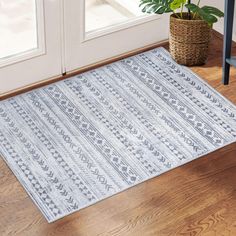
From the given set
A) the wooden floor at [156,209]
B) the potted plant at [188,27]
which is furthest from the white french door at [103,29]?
the wooden floor at [156,209]

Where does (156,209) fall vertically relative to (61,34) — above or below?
below

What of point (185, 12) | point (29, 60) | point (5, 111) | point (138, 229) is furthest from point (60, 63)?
point (138, 229)

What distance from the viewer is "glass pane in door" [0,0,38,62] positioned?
3107 millimetres

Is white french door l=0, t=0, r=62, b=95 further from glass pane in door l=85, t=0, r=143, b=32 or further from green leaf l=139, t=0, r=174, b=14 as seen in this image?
green leaf l=139, t=0, r=174, b=14

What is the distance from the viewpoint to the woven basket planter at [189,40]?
134 inches

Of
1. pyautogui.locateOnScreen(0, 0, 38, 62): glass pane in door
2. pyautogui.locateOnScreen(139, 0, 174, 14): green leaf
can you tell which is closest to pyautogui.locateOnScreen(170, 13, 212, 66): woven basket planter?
pyautogui.locateOnScreen(139, 0, 174, 14): green leaf

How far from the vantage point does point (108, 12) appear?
3455 mm

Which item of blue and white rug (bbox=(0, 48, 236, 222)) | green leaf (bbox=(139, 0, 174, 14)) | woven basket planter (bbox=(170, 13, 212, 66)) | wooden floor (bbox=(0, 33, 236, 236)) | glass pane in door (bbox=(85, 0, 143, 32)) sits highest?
green leaf (bbox=(139, 0, 174, 14))

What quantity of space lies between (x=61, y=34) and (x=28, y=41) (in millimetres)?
180

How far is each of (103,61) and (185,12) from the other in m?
0.52

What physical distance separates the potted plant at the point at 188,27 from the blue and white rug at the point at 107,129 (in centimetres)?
9

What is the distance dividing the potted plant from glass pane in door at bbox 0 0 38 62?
573 millimetres

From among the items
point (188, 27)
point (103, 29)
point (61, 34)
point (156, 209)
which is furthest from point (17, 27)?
point (156, 209)

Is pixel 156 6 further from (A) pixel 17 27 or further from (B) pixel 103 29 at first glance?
(A) pixel 17 27
